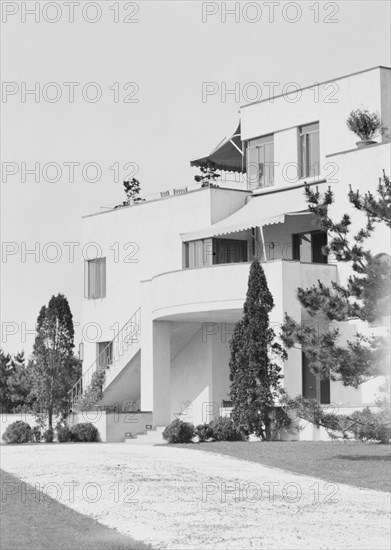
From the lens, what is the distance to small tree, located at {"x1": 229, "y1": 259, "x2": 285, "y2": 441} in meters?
34.6

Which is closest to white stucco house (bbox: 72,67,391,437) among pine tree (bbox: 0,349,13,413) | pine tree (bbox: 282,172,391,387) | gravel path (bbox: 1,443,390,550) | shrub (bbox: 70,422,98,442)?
shrub (bbox: 70,422,98,442)

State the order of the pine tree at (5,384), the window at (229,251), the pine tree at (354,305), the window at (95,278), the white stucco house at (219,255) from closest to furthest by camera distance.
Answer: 1. the pine tree at (354,305)
2. the white stucco house at (219,255)
3. the window at (229,251)
4. the window at (95,278)
5. the pine tree at (5,384)

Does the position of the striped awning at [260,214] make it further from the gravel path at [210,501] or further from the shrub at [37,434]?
the gravel path at [210,501]

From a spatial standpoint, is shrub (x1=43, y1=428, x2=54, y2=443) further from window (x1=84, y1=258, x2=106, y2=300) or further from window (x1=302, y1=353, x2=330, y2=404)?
window (x1=302, y1=353, x2=330, y2=404)

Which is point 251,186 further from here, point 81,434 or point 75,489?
point 75,489

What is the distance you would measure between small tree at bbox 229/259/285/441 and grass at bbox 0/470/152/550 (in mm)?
13891

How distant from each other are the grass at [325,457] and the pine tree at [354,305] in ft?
6.40

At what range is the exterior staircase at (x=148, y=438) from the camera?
38281mm

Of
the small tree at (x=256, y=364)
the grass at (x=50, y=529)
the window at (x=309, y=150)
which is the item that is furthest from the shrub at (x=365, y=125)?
the grass at (x=50, y=529)

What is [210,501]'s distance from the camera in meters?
20.9

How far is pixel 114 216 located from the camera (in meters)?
47.9

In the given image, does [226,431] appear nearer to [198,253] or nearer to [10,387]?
[198,253]

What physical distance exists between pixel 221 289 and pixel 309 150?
7488 millimetres

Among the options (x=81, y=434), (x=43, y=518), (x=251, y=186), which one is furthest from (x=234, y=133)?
(x=43, y=518)
